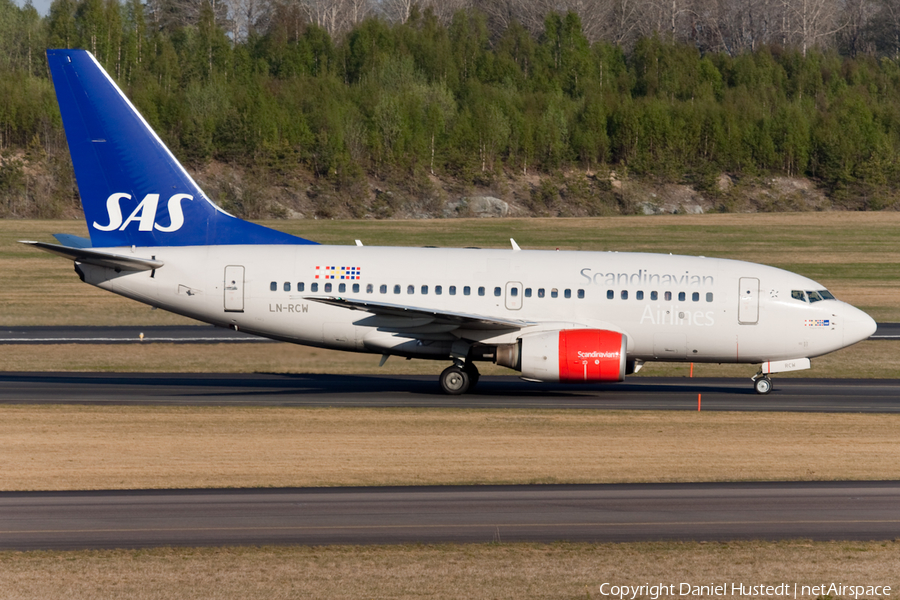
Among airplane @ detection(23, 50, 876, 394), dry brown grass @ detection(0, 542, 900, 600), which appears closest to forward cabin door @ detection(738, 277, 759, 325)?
airplane @ detection(23, 50, 876, 394)

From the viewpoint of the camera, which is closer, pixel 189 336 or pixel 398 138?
pixel 189 336

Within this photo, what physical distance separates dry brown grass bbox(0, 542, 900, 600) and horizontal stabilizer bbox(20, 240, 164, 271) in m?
14.9

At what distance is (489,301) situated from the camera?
2875cm

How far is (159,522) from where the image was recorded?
1540 centimetres

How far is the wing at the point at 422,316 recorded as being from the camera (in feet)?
88.6

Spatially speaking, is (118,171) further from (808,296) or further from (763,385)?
(808,296)

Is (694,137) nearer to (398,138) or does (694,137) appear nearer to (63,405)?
(398,138)

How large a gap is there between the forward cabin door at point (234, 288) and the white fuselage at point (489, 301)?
0.03 metres

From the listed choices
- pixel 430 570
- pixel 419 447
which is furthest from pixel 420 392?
pixel 430 570

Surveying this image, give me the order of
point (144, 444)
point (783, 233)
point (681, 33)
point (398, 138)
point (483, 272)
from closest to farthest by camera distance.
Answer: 1. point (144, 444)
2. point (483, 272)
3. point (783, 233)
4. point (398, 138)
5. point (681, 33)

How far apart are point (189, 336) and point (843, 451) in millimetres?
26231

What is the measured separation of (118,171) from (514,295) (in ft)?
37.5

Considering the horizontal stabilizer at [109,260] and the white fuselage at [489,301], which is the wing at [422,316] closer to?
the white fuselage at [489,301]

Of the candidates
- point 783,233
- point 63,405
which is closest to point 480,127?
point 783,233
